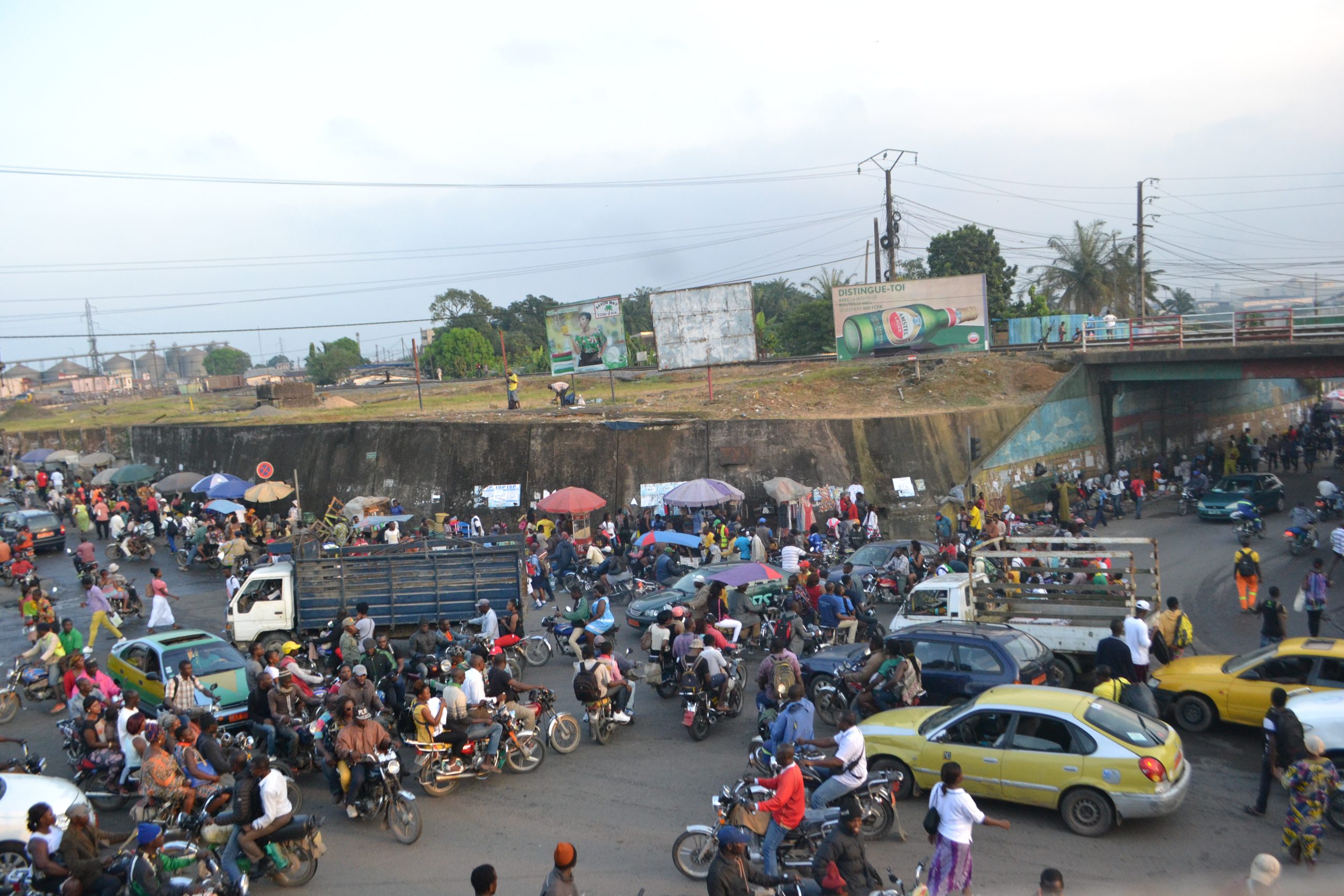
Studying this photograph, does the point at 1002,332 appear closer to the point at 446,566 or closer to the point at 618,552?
the point at 618,552

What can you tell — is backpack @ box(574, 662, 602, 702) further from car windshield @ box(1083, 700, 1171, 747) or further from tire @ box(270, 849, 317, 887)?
car windshield @ box(1083, 700, 1171, 747)

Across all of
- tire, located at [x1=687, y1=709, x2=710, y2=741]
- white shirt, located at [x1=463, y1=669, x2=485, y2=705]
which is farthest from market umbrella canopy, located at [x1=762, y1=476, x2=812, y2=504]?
white shirt, located at [x1=463, y1=669, x2=485, y2=705]

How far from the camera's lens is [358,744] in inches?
368

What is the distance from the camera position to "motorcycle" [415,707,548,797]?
10.2 m

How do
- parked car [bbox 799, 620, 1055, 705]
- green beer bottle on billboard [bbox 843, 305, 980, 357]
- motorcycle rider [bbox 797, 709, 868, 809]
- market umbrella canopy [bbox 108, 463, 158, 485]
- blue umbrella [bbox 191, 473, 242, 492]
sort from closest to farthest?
1. motorcycle rider [bbox 797, 709, 868, 809]
2. parked car [bbox 799, 620, 1055, 705]
3. blue umbrella [bbox 191, 473, 242, 492]
4. market umbrella canopy [bbox 108, 463, 158, 485]
5. green beer bottle on billboard [bbox 843, 305, 980, 357]

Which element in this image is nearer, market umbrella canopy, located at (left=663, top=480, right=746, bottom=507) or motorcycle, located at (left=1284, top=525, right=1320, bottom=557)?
motorcycle, located at (left=1284, top=525, right=1320, bottom=557)

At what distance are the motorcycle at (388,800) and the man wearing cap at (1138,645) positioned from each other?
8.84m

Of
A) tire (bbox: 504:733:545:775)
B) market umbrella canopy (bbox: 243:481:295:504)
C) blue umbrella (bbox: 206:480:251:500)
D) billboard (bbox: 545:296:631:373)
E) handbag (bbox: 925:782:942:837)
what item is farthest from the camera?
billboard (bbox: 545:296:631:373)

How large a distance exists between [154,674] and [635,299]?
79235mm

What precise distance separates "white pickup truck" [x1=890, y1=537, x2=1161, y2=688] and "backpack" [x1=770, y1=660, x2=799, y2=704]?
2625 millimetres

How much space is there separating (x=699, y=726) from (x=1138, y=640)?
18.9 ft

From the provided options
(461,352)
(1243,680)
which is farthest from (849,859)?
(461,352)

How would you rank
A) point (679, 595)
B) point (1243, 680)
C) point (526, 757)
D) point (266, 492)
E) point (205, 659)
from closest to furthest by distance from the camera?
1. point (1243, 680)
2. point (526, 757)
3. point (205, 659)
4. point (679, 595)
5. point (266, 492)

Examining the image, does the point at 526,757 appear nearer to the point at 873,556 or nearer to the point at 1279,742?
the point at 1279,742
